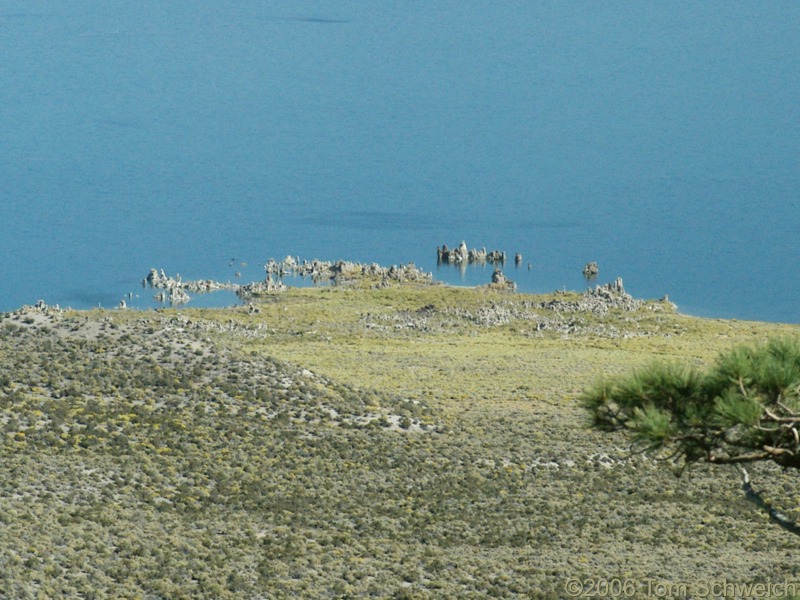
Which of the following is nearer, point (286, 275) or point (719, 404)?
point (719, 404)

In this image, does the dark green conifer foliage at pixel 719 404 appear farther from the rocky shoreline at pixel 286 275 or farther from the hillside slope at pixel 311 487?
the rocky shoreline at pixel 286 275

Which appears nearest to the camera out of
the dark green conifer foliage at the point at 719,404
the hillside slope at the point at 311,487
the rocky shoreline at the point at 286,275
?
the dark green conifer foliage at the point at 719,404

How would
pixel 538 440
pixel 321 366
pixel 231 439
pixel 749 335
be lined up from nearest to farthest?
pixel 231 439, pixel 538 440, pixel 321 366, pixel 749 335

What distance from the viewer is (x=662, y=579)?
31.1 m

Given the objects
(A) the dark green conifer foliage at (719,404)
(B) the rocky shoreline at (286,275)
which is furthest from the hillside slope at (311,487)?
(B) the rocky shoreline at (286,275)

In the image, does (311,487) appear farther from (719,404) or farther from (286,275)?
(286,275)

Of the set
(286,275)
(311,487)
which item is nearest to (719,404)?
(311,487)

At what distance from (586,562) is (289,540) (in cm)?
784

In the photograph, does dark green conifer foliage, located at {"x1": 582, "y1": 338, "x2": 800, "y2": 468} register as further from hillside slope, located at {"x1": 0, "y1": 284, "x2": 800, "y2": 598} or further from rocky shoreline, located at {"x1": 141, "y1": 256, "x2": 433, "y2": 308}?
rocky shoreline, located at {"x1": 141, "y1": 256, "x2": 433, "y2": 308}

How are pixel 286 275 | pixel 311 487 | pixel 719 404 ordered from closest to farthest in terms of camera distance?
pixel 719 404 → pixel 311 487 → pixel 286 275

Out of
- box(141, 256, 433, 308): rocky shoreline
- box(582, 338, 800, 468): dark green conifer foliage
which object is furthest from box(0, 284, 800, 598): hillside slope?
box(141, 256, 433, 308): rocky shoreline

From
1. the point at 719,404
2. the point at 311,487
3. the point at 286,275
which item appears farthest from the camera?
the point at 286,275

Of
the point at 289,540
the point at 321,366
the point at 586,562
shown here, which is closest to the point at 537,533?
the point at 586,562

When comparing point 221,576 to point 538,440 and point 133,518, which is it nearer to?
point 133,518
